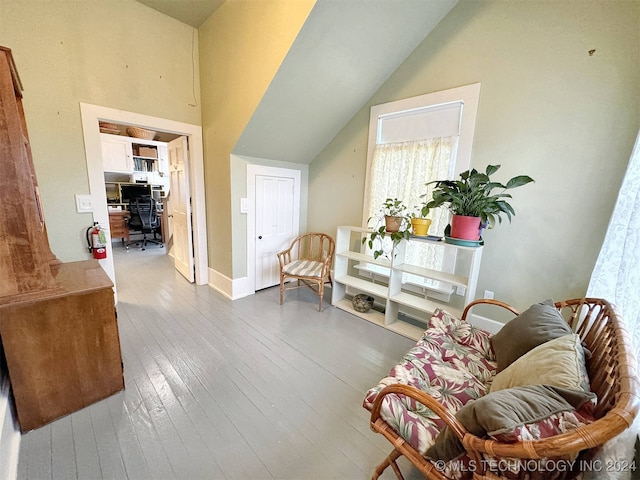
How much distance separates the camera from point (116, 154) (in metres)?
5.17

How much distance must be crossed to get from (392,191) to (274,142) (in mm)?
1464

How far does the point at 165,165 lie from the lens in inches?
244

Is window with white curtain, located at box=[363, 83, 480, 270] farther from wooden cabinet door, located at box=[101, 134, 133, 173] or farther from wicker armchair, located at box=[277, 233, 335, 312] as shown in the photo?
wooden cabinet door, located at box=[101, 134, 133, 173]

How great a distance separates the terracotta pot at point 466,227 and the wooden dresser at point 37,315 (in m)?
2.46

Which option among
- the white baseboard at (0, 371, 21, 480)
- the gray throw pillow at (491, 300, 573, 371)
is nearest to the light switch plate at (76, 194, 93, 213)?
the white baseboard at (0, 371, 21, 480)

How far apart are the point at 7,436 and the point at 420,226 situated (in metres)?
2.85

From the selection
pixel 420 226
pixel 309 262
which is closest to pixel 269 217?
pixel 309 262

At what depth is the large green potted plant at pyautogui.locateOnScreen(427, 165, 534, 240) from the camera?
187 centimetres

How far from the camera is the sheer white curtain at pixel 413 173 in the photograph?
8.10 ft

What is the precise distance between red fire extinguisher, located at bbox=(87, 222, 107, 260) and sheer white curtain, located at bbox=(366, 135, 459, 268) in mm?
2880

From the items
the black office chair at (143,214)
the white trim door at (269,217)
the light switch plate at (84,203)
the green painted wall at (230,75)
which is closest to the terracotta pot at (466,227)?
the green painted wall at (230,75)

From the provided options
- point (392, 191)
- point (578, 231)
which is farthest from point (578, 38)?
point (392, 191)

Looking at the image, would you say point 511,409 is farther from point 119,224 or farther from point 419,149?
point 119,224

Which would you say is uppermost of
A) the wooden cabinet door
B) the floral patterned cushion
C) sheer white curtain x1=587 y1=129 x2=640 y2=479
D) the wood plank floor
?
the wooden cabinet door
